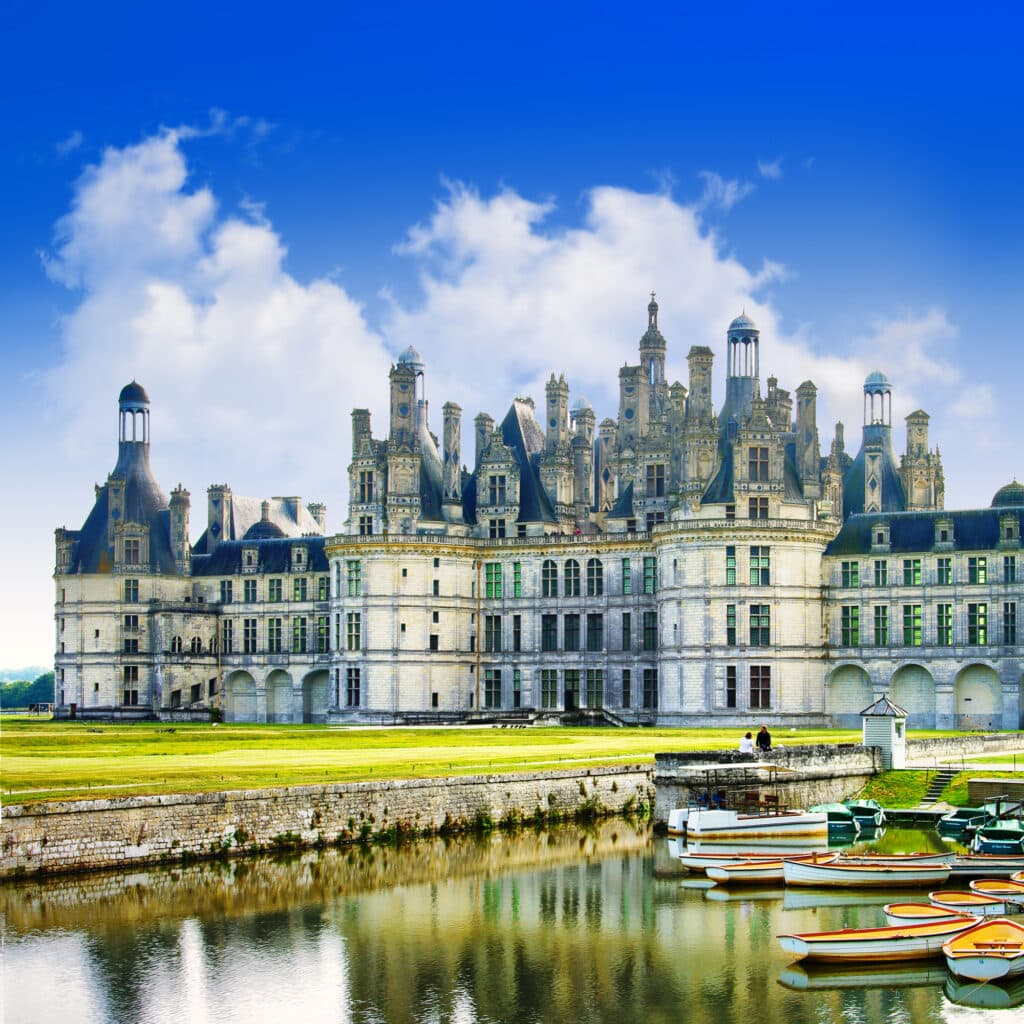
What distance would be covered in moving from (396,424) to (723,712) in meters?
24.8

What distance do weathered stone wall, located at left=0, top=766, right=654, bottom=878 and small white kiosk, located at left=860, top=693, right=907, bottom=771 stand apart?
29.3ft

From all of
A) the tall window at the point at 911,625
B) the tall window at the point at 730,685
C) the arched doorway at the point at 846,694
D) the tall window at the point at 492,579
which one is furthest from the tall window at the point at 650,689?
the tall window at the point at 911,625

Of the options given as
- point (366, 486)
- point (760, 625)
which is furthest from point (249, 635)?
point (760, 625)

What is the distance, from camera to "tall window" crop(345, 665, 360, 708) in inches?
3563

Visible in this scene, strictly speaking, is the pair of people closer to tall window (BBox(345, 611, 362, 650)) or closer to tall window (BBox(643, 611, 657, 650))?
tall window (BBox(643, 611, 657, 650))

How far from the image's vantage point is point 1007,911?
34469 mm

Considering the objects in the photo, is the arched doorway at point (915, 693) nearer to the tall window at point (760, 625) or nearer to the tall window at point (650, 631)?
the tall window at point (760, 625)

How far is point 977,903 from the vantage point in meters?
34.4

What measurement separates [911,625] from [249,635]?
40.1 metres

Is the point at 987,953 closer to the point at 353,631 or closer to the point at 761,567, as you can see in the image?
the point at 761,567

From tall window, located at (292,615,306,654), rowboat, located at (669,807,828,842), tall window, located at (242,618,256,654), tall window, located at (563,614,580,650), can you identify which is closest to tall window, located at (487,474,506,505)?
tall window, located at (563,614,580,650)

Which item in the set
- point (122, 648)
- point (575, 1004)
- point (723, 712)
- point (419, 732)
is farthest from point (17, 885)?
point (122, 648)

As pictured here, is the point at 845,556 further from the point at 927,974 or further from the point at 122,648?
the point at 927,974

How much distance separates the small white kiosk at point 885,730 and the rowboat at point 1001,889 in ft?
65.6
